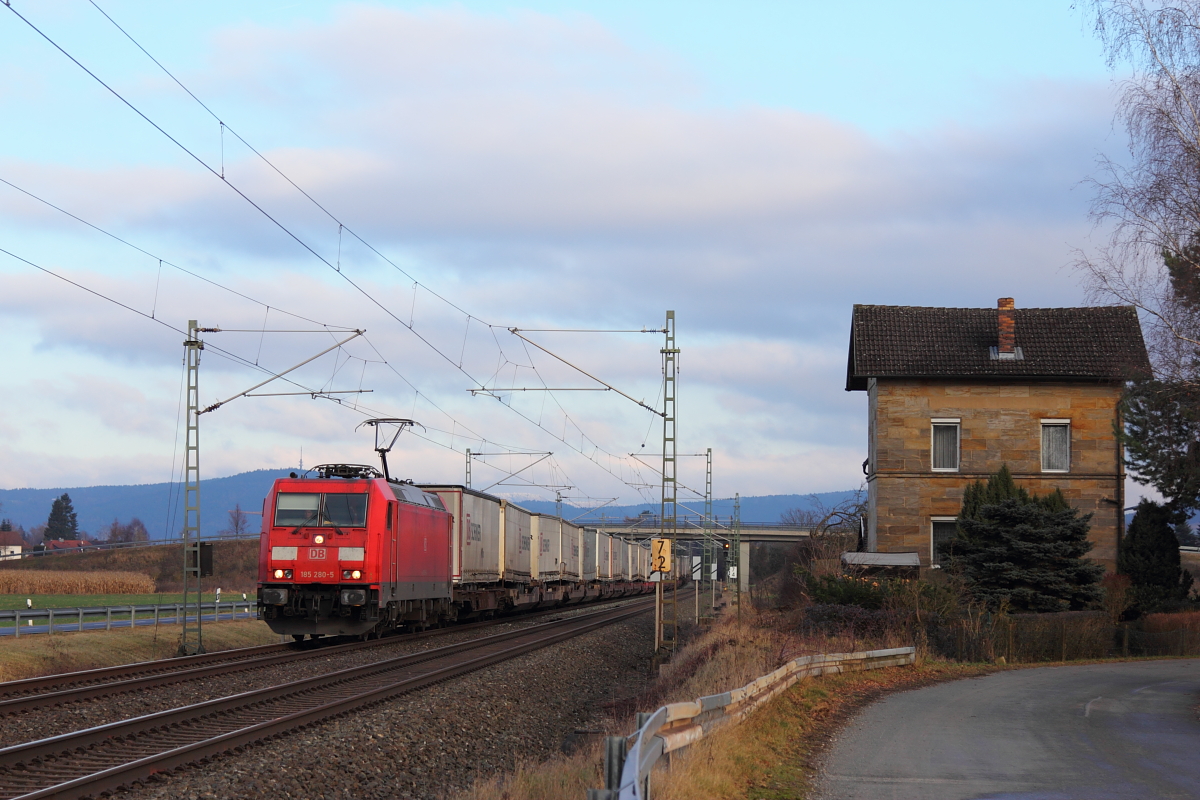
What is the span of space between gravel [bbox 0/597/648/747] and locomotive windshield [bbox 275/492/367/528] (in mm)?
2783

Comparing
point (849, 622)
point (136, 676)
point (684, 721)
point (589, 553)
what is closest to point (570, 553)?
point (589, 553)

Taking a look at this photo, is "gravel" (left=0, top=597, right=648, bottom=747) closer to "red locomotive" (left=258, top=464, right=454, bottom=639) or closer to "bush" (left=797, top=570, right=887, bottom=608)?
"red locomotive" (left=258, top=464, right=454, bottom=639)

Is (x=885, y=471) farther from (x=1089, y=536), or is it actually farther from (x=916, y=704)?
(x=916, y=704)

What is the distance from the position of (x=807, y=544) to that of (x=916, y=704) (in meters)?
30.1

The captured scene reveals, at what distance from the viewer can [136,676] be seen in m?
17.9

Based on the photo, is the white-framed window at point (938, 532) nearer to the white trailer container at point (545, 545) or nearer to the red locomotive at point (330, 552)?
the white trailer container at point (545, 545)

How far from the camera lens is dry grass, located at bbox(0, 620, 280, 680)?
781 inches

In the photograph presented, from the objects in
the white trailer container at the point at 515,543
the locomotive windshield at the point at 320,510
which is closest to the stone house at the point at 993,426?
the white trailer container at the point at 515,543

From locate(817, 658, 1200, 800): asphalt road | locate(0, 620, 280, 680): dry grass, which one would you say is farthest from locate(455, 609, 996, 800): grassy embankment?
locate(0, 620, 280, 680): dry grass

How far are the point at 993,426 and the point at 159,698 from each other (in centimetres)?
2813

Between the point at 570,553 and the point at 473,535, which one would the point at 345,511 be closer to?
the point at 473,535

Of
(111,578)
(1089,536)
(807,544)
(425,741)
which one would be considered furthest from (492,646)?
(111,578)

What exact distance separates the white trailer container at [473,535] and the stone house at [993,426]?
12.5 metres

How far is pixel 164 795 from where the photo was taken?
934 cm
